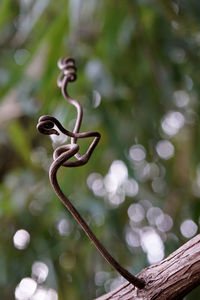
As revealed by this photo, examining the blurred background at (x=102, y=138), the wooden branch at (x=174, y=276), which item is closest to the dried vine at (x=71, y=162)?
the wooden branch at (x=174, y=276)

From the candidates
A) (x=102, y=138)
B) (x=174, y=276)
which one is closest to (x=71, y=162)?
(x=174, y=276)

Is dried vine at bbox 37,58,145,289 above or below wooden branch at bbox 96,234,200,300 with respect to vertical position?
above

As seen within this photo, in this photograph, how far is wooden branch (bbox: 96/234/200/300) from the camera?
0.83 feet

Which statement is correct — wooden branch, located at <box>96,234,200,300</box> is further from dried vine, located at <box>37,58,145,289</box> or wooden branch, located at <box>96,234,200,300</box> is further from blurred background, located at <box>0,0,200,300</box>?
blurred background, located at <box>0,0,200,300</box>

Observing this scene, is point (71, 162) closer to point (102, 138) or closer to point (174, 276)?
point (174, 276)

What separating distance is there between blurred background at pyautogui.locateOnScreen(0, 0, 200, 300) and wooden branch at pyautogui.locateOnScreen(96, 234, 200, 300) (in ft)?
1.46

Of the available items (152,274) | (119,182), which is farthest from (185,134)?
(152,274)

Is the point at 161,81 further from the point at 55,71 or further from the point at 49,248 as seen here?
the point at 49,248

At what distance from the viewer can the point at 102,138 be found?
84 cm

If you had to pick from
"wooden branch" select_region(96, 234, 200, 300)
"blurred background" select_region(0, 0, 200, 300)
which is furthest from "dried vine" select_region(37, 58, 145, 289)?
"blurred background" select_region(0, 0, 200, 300)

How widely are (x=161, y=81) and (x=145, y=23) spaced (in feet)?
0.43

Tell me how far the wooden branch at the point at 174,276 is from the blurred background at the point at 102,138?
1.46 feet

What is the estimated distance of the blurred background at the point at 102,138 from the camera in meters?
0.79

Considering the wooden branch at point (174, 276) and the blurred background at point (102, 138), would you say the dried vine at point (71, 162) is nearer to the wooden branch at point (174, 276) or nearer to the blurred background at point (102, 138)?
the wooden branch at point (174, 276)
